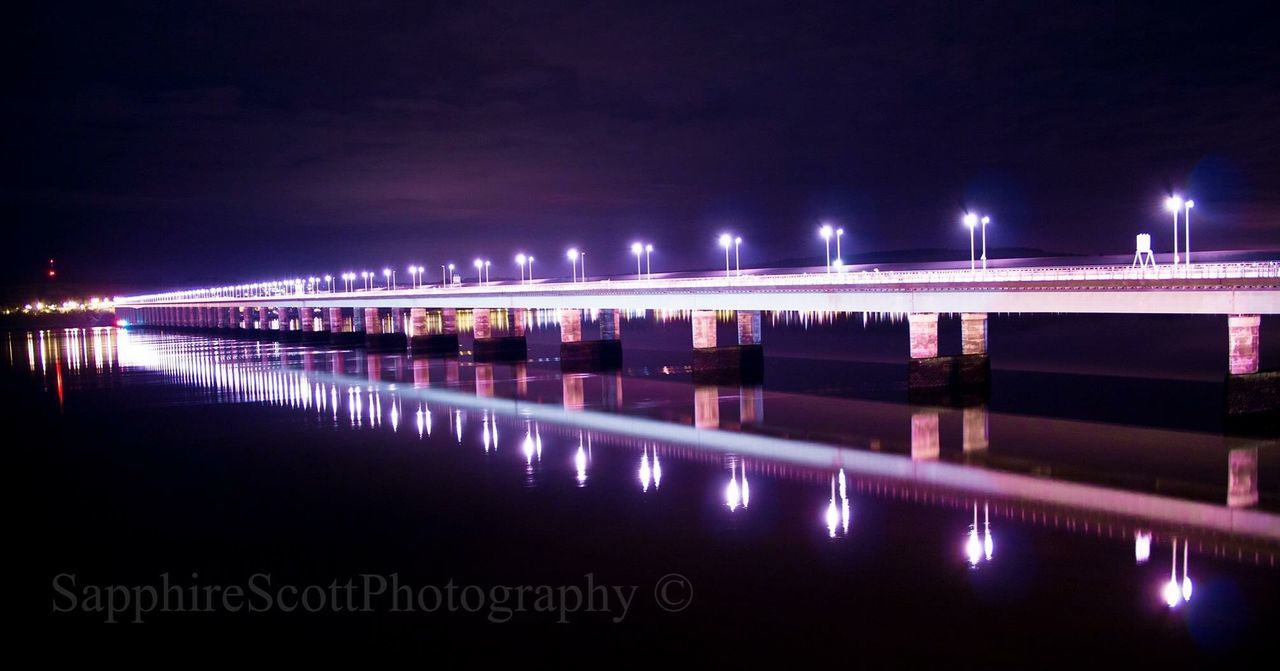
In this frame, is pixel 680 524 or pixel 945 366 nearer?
pixel 680 524

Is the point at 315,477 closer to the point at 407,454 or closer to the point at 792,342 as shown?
the point at 407,454

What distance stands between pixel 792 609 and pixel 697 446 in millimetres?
15337

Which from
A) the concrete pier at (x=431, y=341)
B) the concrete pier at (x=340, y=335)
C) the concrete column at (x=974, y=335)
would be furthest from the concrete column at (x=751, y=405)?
the concrete pier at (x=340, y=335)

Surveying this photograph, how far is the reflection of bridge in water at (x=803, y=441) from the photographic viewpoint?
1928 cm

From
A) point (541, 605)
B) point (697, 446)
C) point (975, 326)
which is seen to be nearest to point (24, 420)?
point (697, 446)

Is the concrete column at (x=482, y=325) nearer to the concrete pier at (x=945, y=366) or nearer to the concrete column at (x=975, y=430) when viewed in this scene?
the concrete pier at (x=945, y=366)

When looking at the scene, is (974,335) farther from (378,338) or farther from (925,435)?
(378,338)

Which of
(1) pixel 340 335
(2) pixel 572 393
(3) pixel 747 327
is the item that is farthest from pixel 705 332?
(1) pixel 340 335

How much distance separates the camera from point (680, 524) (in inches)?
774

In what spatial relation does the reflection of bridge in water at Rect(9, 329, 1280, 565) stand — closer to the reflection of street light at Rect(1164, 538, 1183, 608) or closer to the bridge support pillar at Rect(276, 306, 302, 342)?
the reflection of street light at Rect(1164, 538, 1183, 608)

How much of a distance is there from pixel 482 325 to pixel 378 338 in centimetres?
2363

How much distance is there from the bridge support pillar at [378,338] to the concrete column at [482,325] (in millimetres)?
17549

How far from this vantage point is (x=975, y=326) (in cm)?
4019

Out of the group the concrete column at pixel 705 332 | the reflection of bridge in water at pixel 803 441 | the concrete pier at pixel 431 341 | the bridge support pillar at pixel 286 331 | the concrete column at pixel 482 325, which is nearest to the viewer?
the reflection of bridge in water at pixel 803 441
